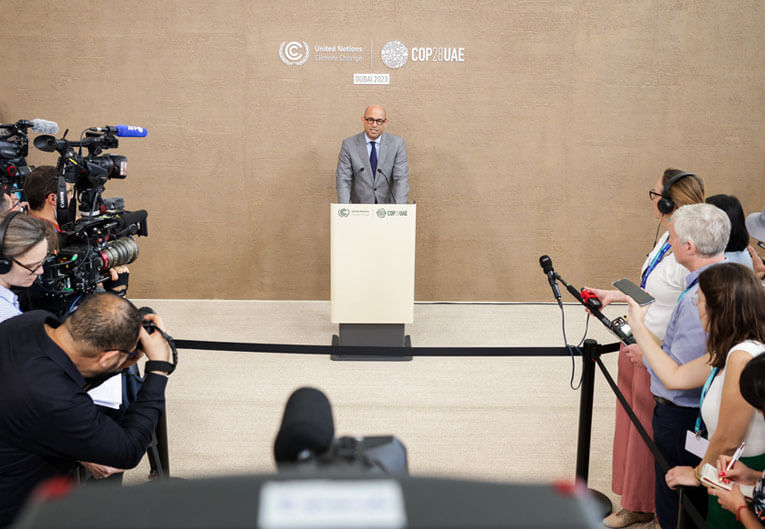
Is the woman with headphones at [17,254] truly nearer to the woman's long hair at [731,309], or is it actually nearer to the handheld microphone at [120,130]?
the handheld microphone at [120,130]

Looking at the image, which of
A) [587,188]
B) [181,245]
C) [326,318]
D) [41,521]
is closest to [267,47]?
[181,245]

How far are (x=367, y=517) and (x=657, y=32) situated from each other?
6973mm

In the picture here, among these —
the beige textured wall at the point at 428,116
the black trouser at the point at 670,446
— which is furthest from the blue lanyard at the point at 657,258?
the beige textured wall at the point at 428,116

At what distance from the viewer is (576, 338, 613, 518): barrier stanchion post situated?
10.5 feet

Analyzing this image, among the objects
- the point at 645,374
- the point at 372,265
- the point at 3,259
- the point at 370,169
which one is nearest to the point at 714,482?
the point at 645,374

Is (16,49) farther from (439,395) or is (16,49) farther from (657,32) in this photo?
(657,32)

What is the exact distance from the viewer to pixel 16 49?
21.7 ft

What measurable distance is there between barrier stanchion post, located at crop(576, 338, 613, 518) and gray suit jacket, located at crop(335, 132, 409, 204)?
321 centimetres

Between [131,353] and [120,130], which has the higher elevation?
[120,130]

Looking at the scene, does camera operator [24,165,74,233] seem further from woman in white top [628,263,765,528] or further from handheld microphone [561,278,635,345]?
woman in white top [628,263,765,528]

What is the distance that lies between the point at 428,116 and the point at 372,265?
2.06 metres

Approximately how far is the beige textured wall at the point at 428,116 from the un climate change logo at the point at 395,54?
0.07m

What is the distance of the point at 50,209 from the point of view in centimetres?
391

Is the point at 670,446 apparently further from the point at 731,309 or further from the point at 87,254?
the point at 87,254
